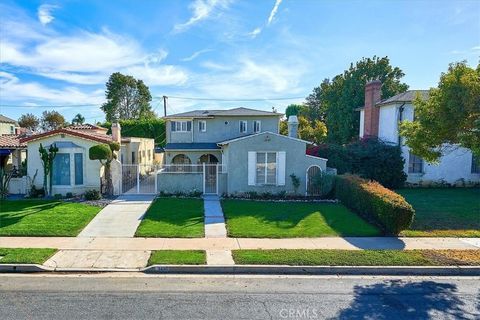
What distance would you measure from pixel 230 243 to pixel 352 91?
1043 inches

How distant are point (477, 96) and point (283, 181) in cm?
1024

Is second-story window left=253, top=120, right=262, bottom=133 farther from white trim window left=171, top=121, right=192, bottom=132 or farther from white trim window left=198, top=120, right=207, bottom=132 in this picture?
white trim window left=171, top=121, right=192, bottom=132

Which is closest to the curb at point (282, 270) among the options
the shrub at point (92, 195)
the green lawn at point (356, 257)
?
the green lawn at point (356, 257)

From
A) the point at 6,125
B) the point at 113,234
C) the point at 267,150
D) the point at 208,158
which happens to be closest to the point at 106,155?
the point at 113,234

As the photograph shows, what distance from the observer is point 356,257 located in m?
8.70

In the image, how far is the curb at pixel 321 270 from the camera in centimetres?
798

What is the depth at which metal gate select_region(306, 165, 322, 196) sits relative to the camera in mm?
17552

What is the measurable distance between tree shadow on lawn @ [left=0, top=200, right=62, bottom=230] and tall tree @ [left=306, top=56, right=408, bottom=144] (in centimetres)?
2633

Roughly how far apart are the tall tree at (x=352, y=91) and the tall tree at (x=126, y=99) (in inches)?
1301

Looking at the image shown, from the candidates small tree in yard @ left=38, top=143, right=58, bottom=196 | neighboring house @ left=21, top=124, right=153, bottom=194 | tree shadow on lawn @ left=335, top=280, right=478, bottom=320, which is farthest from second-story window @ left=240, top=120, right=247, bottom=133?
tree shadow on lawn @ left=335, top=280, right=478, bottom=320

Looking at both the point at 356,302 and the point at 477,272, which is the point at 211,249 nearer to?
the point at 356,302

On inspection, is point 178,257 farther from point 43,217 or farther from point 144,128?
point 144,128

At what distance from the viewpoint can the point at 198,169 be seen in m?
19.3

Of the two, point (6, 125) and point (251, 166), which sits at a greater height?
point (6, 125)
